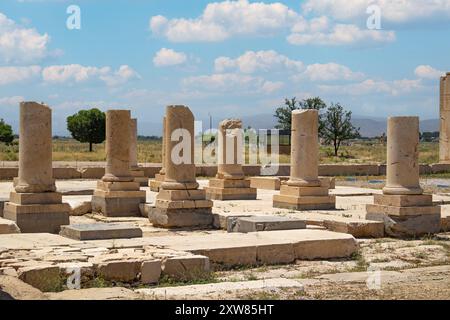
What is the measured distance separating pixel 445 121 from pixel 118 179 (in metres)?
25.0

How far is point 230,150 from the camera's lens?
70.2 feet

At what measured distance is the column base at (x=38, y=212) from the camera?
14.2m

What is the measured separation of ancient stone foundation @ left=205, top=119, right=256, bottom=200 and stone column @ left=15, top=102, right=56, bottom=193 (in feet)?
23.7

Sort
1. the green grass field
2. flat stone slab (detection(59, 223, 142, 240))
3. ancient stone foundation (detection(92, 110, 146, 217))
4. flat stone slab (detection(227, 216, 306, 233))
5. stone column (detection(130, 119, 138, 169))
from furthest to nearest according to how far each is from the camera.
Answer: the green grass field, stone column (detection(130, 119, 138, 169)), ancient stone foundation (detection(92, 110, 146, 217)), flat stone slab (detection(227, 216, 306, 233)), flat stone slab (detection(59, 223, 142, 240))

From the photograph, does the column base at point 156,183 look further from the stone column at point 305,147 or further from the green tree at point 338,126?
the green tree at point 338,126

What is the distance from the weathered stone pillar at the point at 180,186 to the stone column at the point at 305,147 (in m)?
2.93

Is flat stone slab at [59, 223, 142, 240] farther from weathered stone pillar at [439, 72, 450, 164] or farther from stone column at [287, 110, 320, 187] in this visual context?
weathered stone pillar at [439, 72, 450, 164]

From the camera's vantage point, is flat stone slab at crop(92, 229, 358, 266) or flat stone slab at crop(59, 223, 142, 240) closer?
flat stone slab at crop(92, 229, 358, 266)

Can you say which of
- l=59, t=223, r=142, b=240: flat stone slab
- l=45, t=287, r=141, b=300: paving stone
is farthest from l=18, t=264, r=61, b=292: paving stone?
l=59, t=223, r=142, b=240: flat stone slab

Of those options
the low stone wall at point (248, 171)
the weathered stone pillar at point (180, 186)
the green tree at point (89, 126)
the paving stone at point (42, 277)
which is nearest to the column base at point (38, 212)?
the weathered stone pillar at point (180, 186)

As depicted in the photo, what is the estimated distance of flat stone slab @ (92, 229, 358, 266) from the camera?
422 inches

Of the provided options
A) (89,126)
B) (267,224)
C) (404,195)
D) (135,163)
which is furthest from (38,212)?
(89,126)
